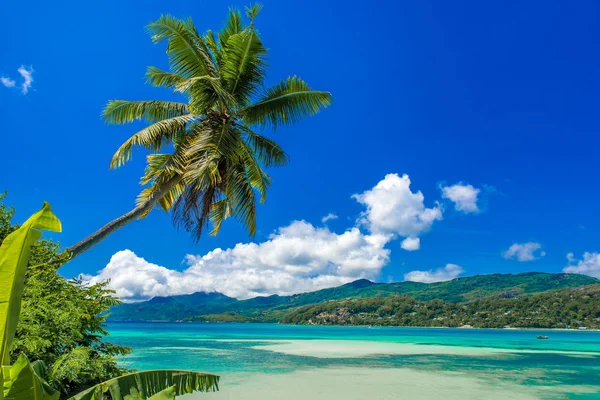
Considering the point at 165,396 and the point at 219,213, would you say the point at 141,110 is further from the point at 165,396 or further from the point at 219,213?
the point at 165,396

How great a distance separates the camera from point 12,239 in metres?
2.22

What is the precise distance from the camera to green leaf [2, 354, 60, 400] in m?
2.17

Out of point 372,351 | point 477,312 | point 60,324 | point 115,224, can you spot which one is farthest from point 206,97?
point 477,312

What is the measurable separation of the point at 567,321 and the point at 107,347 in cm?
12270

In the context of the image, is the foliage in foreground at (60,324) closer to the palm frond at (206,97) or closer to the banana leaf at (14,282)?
the banana leaf at (14,282)

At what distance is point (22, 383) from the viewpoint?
2215mm

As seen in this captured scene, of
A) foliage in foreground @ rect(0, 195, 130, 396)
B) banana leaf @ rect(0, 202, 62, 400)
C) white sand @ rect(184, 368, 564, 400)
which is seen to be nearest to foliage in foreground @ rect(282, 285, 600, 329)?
white sand @ rect(184, 368, 564, 400)

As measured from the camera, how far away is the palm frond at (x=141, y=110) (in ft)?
30.2

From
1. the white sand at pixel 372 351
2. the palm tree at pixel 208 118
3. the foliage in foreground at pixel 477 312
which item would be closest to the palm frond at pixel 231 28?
the palm tree at pixel 208 118

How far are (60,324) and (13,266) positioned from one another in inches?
155

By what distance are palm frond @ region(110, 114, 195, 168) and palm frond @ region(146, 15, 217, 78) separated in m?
1.15

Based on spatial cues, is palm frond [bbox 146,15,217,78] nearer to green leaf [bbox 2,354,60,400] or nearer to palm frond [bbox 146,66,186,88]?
palm frond [bbox 146,66,186,88]

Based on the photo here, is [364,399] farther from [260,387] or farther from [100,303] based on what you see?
[100,303]

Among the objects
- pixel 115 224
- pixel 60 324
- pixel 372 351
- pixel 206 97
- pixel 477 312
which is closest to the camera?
pixel 60 324
